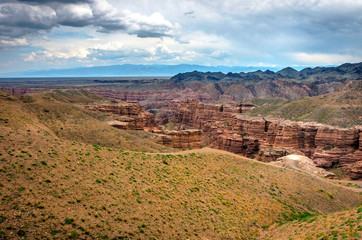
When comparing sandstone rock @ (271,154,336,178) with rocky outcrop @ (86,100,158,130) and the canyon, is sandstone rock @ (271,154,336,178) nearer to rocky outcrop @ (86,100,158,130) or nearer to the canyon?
the canyon

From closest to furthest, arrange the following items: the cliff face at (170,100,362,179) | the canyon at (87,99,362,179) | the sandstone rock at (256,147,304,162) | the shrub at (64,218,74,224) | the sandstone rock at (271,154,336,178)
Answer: the shrub at (64,218,74,224)
the sandstone rock at (271,154,336,178)
the canyon at (87,99,362,179)
the cliff face at (170,100,362,179)
the sandstone rock at (256,147,304,162)

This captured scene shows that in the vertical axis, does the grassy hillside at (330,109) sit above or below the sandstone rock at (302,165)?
above

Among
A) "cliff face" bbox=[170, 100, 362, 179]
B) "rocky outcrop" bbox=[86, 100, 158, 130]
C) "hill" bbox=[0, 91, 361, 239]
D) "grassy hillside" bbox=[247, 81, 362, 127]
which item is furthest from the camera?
"grassy hillside" bbox=[247, 81, 362, 127]

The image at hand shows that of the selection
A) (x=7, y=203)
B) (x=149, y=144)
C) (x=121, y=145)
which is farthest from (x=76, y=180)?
(x=149, y=144)

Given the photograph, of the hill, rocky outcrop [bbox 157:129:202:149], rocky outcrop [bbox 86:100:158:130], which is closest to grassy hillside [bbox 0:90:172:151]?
the hill

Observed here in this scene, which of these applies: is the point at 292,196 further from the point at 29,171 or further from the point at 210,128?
the point at 210,128

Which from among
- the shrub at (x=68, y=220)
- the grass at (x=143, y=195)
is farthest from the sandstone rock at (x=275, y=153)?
the shrub at (x=68, y=220)

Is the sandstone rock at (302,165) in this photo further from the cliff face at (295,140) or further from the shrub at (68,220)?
the shrub at (68,220)
